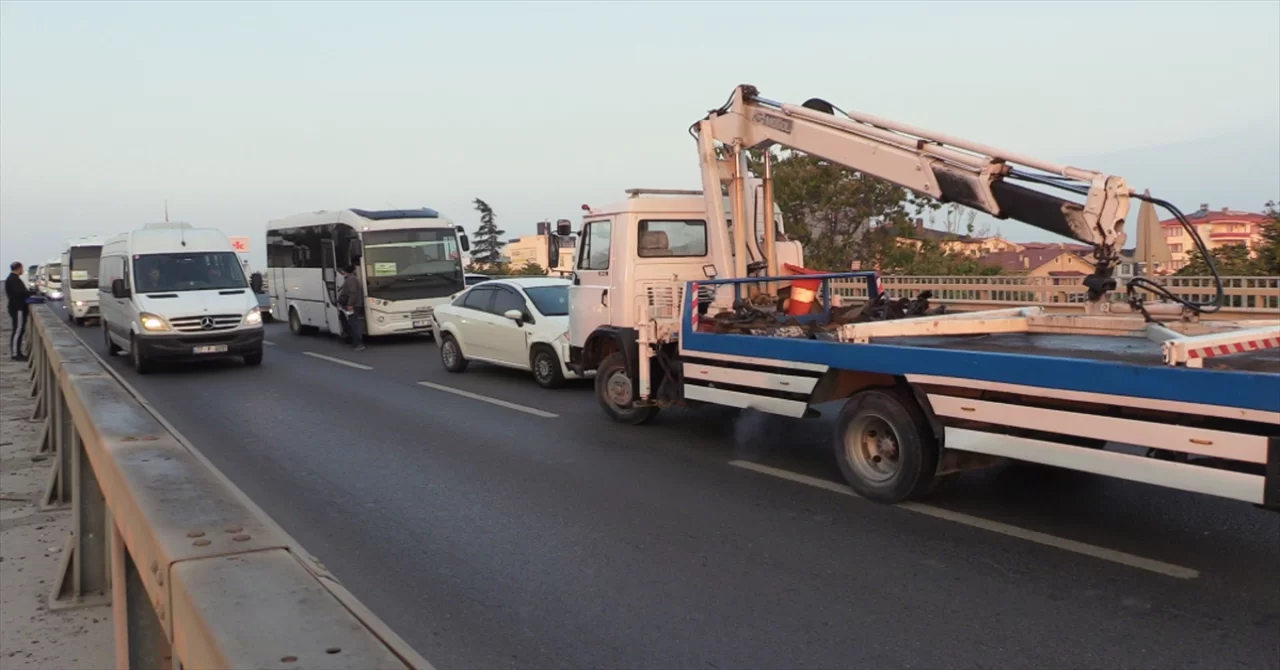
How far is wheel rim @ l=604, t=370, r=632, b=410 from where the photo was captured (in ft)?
35.3

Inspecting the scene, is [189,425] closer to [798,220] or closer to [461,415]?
[461,415]

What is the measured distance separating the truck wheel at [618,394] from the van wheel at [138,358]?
961 cm

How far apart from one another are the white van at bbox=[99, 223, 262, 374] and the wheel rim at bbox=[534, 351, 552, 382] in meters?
5.91

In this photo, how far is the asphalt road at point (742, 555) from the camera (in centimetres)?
504

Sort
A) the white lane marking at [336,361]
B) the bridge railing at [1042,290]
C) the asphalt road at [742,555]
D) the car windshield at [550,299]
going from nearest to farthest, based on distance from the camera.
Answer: the asphalt road at [742,555], the bridge railing at [1042,290], the car windshield at [550,299], the white lane marking at [336,361]

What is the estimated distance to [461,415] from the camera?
12211 mm

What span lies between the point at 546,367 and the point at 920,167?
Answer: 679 cm

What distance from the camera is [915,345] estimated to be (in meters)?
7.61

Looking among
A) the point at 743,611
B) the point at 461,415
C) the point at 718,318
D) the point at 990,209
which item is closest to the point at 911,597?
the point at 743,611

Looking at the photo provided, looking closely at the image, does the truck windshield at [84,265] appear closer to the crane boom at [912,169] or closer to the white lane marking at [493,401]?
the white lane marking at [493,401]

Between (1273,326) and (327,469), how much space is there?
7.28 m

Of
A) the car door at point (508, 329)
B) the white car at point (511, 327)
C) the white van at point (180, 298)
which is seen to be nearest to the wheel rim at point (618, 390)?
the white car at point (511, 327)

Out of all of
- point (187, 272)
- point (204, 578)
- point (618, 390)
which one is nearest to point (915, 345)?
point (618, 390)

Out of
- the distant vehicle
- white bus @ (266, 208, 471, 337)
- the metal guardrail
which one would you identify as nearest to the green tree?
the distant vehicle
